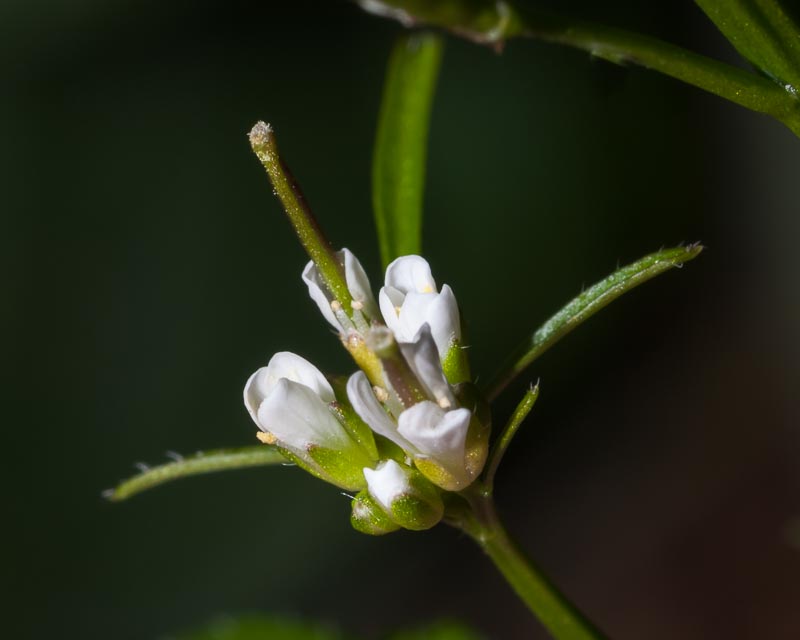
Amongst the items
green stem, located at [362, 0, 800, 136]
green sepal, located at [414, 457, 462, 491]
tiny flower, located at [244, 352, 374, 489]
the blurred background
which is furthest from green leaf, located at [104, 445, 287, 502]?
the blurred background

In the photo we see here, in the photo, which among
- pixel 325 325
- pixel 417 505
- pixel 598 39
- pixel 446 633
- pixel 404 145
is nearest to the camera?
pixel 598 39

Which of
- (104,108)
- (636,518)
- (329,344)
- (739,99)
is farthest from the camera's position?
(636,518)

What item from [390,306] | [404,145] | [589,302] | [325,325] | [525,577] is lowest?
[525,577]

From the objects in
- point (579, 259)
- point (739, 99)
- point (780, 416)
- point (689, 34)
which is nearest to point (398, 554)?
point (579, 259)

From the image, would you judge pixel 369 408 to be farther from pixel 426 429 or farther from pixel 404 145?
pixel 404 145

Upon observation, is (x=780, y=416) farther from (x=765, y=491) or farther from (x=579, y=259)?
(x=579, y=259)

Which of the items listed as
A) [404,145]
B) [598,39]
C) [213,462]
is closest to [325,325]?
[404,145]

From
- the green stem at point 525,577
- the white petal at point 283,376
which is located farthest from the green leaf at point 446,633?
the white petal at point 283,376
